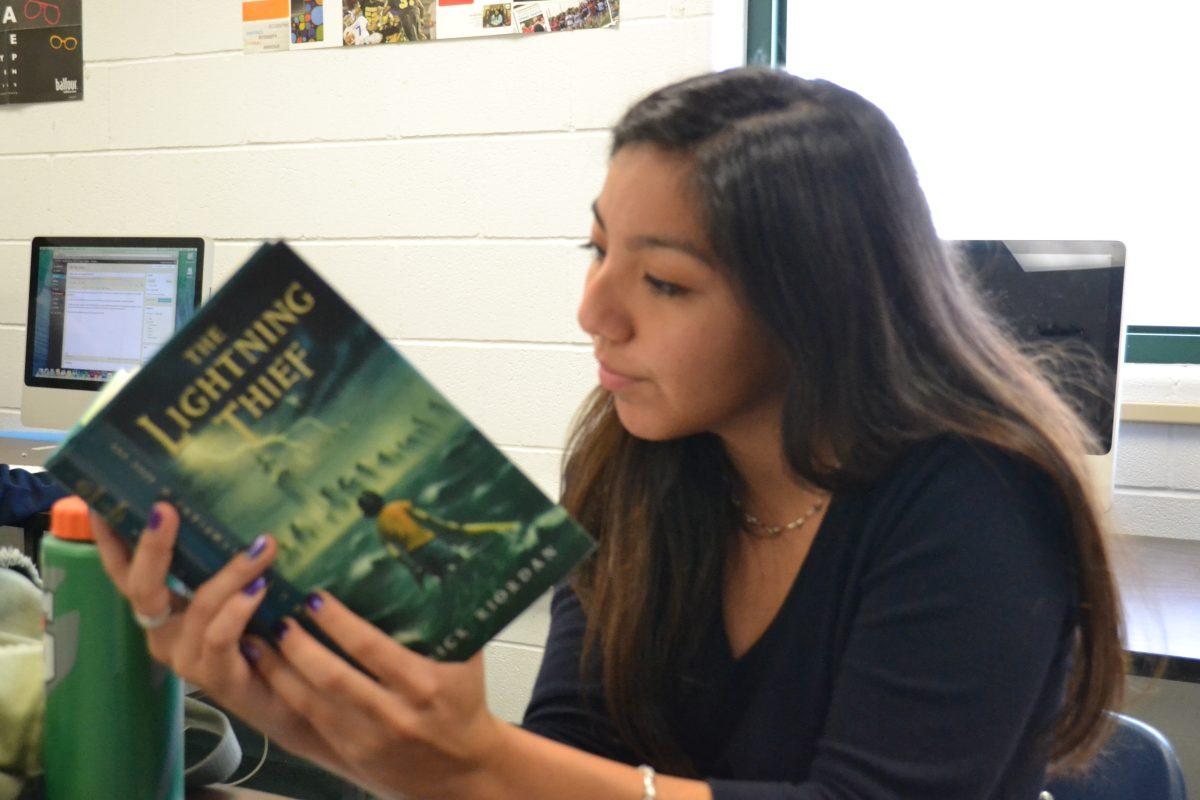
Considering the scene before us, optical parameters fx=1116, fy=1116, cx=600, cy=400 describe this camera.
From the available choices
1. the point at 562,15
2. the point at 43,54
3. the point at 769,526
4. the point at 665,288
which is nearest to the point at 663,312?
the point at 665,288

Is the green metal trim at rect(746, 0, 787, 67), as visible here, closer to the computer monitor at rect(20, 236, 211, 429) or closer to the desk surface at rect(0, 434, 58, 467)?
the computer monitor at rect(20, 236, 211, 429)

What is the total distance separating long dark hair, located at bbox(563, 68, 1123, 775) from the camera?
2.44ft

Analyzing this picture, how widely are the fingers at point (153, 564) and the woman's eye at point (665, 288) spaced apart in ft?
1.16

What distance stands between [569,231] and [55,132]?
4.20 ft

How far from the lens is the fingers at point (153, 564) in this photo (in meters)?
0.53

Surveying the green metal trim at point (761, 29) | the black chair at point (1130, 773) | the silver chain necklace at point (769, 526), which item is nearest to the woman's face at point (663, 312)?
the silver chain necklace at point (769, 526)

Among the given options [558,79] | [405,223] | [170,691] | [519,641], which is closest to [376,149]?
[405,223]

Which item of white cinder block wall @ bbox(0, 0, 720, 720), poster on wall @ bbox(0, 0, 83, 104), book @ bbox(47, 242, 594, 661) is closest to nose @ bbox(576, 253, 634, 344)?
book @ bbox(47, 242, 594, 661)

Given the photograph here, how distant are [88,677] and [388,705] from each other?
169mm

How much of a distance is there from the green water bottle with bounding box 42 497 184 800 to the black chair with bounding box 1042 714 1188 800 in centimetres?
69

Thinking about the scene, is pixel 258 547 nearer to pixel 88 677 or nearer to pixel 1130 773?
pixel 88 677

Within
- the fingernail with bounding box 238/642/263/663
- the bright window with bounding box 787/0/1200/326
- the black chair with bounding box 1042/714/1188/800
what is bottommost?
the black chair with bounding box 1042/714/1188/800

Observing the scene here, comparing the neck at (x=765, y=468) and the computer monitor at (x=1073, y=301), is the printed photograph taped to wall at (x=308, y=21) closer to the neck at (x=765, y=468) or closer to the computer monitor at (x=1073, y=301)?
the computer monitor at (x=1073, y=301)

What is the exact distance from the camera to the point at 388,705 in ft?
1.85
